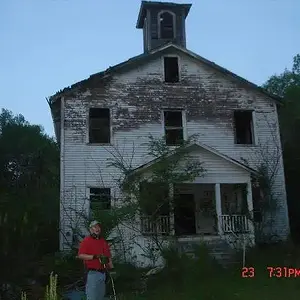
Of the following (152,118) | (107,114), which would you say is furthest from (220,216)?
(107,114)

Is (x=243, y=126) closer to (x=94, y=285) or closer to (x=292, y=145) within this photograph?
(x=292, y=145)

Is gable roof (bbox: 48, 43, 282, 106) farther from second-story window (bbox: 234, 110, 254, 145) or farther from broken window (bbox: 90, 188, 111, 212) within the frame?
broken window (bbox: 90, 188, 111, 212)

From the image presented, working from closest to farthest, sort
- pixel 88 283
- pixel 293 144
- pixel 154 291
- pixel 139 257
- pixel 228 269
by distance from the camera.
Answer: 1. pixel 88 283
2. pixel 154 291
3. pixel 228 269
4. pixel 139 257
5. pixel 293 144

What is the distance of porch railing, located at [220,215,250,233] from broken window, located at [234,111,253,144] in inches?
166

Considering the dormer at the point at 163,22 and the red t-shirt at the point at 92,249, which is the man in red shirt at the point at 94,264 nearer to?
the red t-shirt at the point at 92,249

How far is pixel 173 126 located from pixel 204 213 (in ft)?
12.8

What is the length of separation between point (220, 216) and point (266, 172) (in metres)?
3.40

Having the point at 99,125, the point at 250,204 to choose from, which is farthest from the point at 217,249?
the point at 99,125

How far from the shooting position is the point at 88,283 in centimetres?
716

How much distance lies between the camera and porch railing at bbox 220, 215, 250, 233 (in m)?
16.0

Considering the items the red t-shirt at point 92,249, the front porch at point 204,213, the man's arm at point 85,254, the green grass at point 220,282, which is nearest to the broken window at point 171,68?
the front porch at point 204,213

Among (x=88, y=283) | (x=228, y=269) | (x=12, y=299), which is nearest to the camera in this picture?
(x=88, y=283)

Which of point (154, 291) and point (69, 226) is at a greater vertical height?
point (69, 226)

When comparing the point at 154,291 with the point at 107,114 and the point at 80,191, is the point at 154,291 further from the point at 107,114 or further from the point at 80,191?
the point at 107,114
